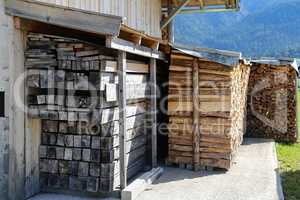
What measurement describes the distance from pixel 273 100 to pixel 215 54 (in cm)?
573

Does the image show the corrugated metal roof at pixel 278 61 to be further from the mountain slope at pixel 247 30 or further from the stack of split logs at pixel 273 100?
the mountain slope at pixel 247 30

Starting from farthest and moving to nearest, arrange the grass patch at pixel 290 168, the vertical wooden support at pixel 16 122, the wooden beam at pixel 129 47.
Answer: the grass patch at pixel 290 168, the vertical wooden support at pixel 16 122, the wooden beam at pixel 129 47

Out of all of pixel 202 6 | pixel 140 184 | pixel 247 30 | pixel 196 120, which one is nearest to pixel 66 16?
pixel 140 184

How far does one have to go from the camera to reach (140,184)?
23.1ft

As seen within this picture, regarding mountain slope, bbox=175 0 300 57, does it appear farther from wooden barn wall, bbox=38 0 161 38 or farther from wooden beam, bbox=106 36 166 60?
wooden beam, bbox=106 36 166 60

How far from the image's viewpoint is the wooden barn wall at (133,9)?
779 cm

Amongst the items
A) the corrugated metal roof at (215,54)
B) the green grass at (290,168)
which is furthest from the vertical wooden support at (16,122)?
the green grass at (290,168)

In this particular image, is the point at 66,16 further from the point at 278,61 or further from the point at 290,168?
the point at 278,61

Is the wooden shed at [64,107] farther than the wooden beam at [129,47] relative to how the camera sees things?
Yes

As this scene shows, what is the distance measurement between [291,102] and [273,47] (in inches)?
4939

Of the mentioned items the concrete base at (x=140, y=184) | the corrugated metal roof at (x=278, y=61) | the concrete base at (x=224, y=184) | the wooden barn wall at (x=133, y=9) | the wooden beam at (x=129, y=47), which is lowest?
the concrete base at (x=224, y=184)

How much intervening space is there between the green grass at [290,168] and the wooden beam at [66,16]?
4.14m

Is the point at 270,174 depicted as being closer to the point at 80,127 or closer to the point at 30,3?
the point at 80,127

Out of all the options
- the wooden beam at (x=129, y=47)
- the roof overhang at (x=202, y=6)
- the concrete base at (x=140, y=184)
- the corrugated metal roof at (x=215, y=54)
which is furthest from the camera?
the roof overhang at (x=202, y=6)
